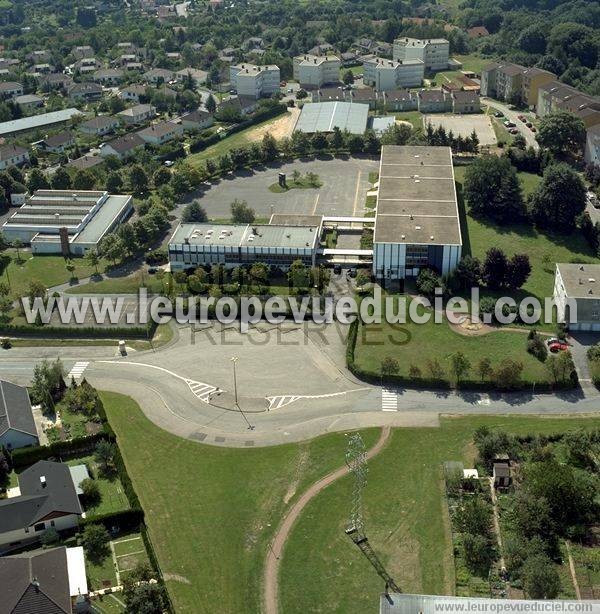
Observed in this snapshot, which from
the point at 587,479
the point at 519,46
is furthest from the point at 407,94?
the point at 587,479

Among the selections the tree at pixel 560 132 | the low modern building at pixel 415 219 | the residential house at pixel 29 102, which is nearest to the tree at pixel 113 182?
the low modern building at pixel 415 219

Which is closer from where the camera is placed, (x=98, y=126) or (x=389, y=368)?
(x=389, y=368)

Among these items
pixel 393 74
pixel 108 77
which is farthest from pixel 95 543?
pixel 108 77

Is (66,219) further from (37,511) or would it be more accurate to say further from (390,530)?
(390,530)

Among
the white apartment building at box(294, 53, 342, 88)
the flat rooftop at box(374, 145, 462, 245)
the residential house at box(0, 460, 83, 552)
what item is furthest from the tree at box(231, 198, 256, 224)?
the white apartment building at box(294, 53, 342, 88)

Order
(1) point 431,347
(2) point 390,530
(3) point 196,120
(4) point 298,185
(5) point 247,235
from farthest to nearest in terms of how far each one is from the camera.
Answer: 1. (3) point 196,120
2. (4) point 298,185
3. (5) point 247,235
4. (1) point 431,347
5. (2) point 390,530
